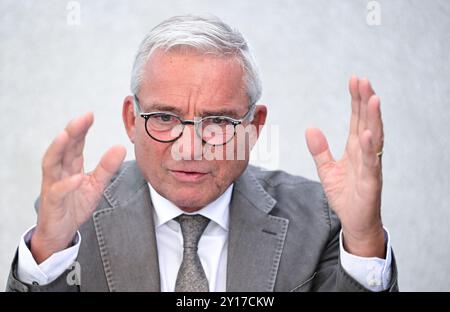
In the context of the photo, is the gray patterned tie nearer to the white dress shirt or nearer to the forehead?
the white dress shirt

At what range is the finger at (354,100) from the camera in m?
1.49

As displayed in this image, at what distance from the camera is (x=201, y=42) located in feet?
5.77

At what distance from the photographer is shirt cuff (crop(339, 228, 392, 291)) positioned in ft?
5.22

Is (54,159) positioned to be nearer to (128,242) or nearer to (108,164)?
(108,164)

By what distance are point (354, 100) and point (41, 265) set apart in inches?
35.7

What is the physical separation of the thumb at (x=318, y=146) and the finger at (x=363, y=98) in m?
0.11

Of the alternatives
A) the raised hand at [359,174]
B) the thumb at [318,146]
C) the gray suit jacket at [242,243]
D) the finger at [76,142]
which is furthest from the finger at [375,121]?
the finger at [76,142]

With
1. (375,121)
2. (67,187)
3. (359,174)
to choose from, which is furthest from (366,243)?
(67,187)

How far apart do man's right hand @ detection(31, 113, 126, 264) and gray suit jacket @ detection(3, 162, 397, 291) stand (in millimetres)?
210

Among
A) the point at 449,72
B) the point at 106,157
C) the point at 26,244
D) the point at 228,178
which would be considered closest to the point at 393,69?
the point at 449,72

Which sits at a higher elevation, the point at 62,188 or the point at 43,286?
the point at 62,188

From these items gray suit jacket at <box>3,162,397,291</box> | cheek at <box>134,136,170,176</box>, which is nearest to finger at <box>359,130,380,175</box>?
gray suit jacket at <box>3,162,397,291</box>

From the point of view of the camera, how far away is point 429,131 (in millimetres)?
2779

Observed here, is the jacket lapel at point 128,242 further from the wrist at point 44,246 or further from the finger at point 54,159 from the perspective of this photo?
the finger at point 54,159
